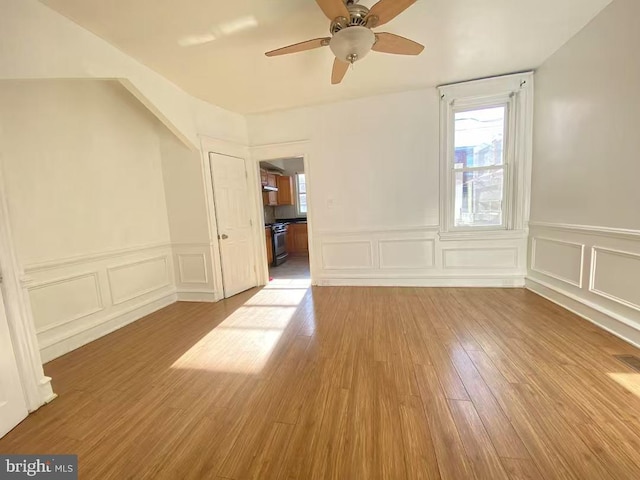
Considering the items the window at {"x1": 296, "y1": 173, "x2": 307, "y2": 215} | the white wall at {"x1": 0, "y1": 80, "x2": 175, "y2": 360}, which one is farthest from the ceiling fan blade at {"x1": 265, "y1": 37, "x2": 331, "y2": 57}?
the window at {"x1": 296, "y1": 173, "x2": 307, "y2": 215}

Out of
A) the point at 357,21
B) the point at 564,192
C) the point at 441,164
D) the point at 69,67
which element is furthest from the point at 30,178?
the point at 564,192

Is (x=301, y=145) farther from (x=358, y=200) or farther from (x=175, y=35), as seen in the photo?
(x=175, y=35)

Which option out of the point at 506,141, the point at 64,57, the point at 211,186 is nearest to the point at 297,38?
the point at 64,57

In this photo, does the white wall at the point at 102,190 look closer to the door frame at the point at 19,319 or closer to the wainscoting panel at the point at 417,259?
the door frame at the point at 19,319

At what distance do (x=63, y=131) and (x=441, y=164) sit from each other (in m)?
4.32

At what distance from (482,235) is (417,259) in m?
0.92

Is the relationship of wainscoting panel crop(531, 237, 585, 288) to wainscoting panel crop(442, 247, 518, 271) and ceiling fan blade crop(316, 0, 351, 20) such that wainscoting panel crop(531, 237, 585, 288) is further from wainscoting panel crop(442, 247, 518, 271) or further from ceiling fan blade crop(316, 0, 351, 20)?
ceiling fan blade crop(316, 0, 351, 20)

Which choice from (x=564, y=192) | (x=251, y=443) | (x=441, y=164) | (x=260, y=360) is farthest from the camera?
(x=441, y=164)

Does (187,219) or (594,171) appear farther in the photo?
(187,219)

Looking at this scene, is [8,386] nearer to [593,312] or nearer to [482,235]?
[593,312]

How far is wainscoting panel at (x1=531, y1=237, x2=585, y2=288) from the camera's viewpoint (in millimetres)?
2684

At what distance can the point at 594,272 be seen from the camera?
2.48m

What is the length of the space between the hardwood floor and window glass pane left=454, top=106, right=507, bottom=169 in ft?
6.81

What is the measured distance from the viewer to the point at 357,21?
6.18 feet
